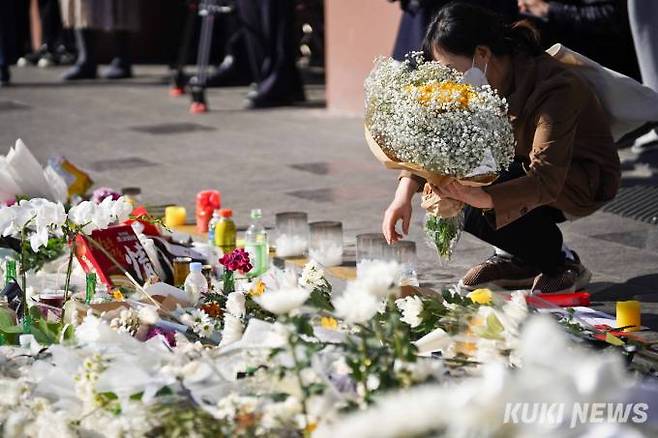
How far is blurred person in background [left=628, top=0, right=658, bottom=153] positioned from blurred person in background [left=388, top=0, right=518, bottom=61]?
63cm

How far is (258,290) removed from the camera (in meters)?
3.85

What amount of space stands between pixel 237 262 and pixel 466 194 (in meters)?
0.75

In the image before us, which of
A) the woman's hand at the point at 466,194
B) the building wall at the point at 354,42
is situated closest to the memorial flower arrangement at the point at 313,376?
the woman's hand at the point at 466,194

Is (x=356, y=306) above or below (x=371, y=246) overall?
above

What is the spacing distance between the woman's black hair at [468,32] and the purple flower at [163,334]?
149cm

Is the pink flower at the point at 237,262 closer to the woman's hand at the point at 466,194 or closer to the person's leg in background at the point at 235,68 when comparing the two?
the woman's hand at the point at 466,194

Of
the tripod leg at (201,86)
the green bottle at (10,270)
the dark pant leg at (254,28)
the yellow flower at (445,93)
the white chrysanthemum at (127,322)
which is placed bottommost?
the tripod leg at (201,86)

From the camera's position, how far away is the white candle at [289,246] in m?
5.34

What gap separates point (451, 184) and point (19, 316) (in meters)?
1.37

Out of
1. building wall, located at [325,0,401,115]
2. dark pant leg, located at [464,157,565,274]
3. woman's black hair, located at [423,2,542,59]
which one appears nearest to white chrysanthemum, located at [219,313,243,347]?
woman's black hair, located at [423,2,542,59]

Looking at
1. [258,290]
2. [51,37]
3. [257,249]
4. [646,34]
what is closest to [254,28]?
[646,34]

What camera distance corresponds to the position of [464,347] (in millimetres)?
3068

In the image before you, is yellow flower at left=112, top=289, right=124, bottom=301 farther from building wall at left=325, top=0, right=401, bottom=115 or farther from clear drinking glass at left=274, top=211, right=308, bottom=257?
building wall at left=325, top=0, right=401, bottom=115

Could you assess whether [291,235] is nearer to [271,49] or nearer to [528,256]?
[528,256]
